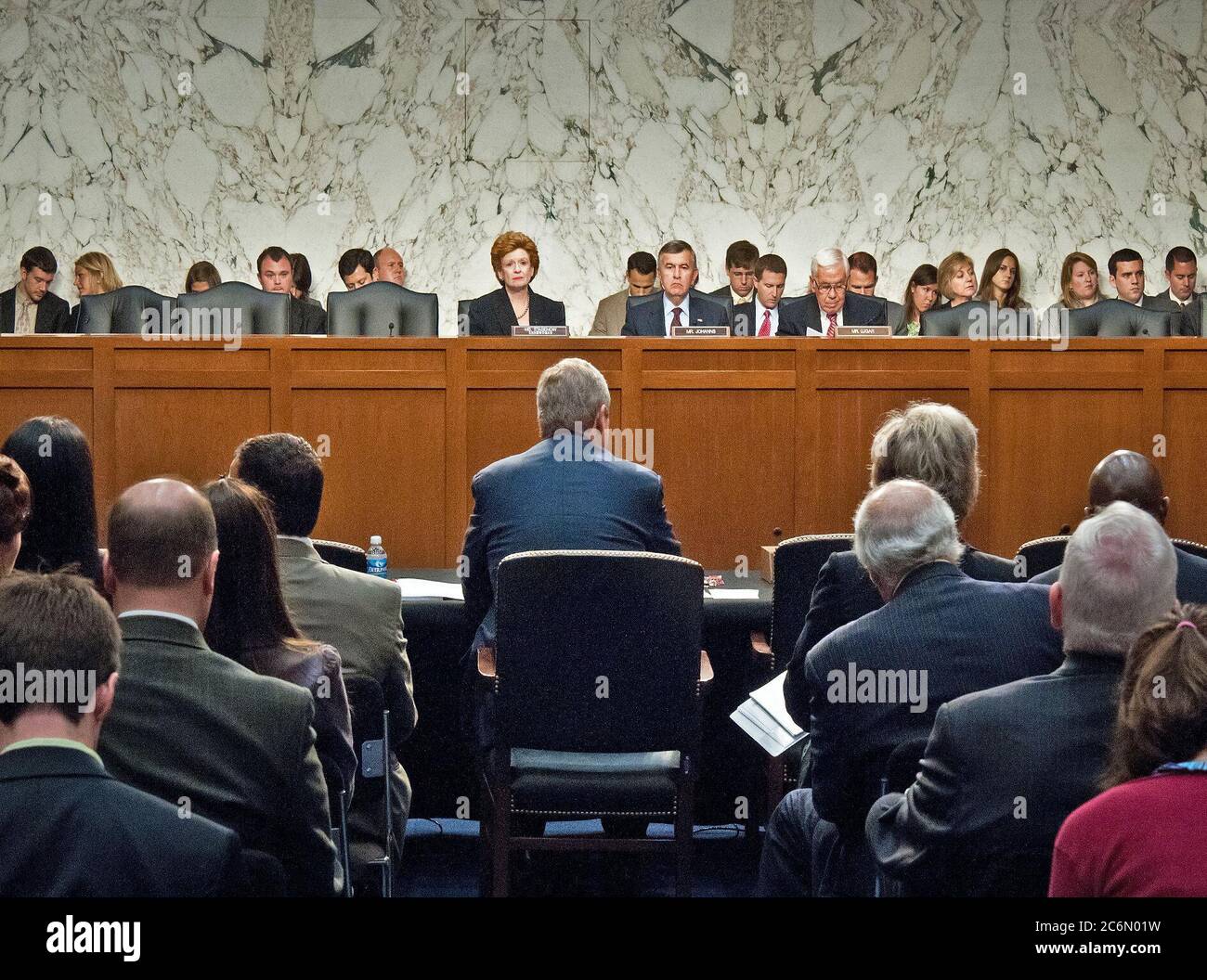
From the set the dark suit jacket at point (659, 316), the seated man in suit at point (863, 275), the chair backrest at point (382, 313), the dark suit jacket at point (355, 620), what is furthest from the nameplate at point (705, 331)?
the seated man in suit at point (863, 275)

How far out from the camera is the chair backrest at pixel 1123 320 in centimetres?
652

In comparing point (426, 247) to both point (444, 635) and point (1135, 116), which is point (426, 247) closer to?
point (1135, 116)

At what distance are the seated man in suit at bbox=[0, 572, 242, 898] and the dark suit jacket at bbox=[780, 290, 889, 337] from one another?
6.08m

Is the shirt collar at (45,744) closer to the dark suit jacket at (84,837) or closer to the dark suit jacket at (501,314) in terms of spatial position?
the dark suit jacket at (84,837)

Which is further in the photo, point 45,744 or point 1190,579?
point 1190,579

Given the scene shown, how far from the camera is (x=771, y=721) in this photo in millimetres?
3340

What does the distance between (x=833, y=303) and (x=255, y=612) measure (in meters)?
6.00

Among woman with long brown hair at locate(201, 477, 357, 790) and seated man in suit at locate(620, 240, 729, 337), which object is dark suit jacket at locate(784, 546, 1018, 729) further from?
seated man in suit at locate(620, 240, 729, 337)

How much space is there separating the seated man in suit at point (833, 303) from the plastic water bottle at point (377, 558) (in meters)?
2.94

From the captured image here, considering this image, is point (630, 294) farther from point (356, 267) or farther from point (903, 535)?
point (903, 535)

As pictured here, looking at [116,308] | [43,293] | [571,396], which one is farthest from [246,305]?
[43,293]

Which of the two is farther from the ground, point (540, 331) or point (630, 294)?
point (630, 294)
